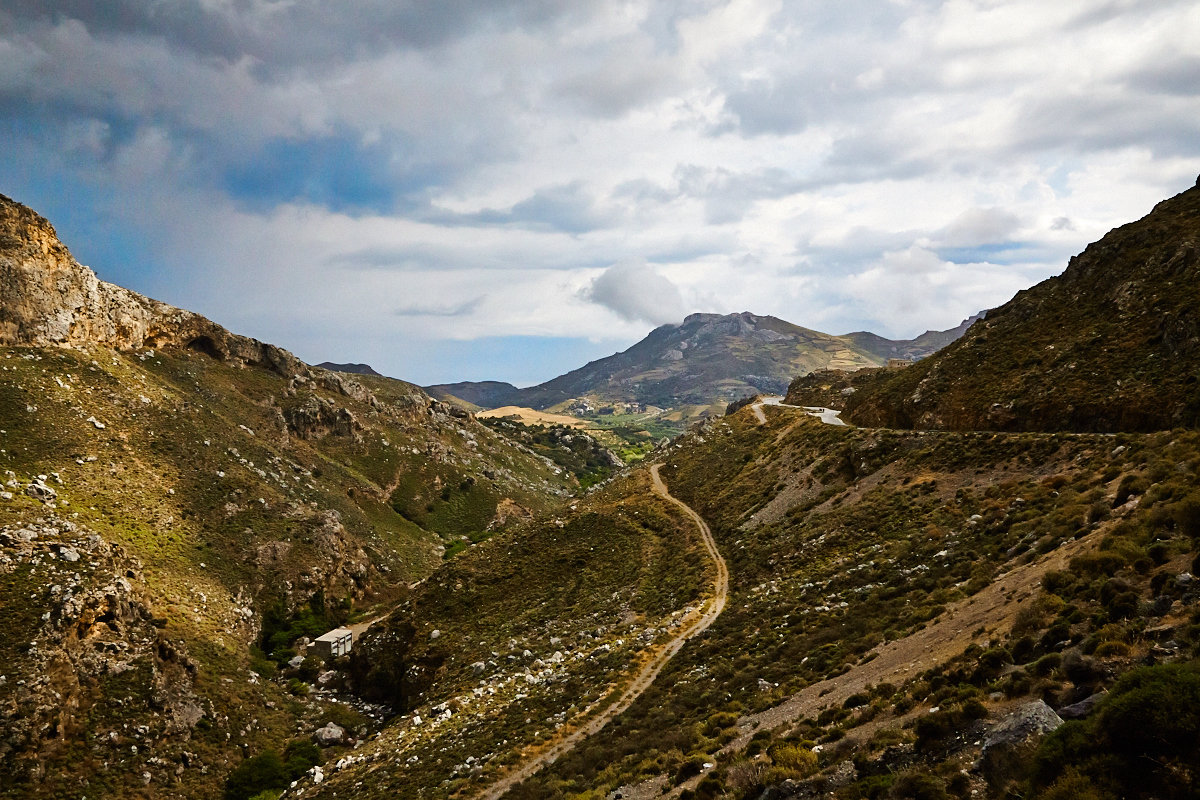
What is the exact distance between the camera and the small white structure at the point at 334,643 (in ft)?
198

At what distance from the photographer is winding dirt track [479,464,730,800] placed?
2598cm

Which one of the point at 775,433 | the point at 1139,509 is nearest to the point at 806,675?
the point at 1139,509

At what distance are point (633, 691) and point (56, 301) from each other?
9178 cm

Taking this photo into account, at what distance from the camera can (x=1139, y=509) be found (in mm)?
18578

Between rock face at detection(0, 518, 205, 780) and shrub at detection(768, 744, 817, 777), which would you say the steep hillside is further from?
shrub at detection(768, 744, 817, 777)

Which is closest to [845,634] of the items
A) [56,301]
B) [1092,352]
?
[1092,352]

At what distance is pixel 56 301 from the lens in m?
75.1

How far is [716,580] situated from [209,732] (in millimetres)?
39923

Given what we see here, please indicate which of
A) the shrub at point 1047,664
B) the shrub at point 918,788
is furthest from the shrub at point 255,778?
the shrub at point 1047,664

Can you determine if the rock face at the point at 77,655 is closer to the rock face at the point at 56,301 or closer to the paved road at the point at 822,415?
the rock face at the point at 56,301

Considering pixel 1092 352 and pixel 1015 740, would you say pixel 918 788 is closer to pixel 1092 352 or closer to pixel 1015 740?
pixel 1015 740

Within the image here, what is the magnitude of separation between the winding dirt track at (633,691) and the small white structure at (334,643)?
42651 millimetres

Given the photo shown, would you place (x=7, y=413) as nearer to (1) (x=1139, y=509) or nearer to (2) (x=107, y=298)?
(2) (x=107, y=298)

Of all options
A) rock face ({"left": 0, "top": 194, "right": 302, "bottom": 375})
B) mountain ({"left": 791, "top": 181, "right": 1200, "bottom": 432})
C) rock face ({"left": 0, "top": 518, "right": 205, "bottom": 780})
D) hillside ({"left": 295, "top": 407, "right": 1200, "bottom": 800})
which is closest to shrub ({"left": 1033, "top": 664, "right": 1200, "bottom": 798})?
hillside ({"left": 295, "top": 407, "right": 1200, "bottom": 800})
